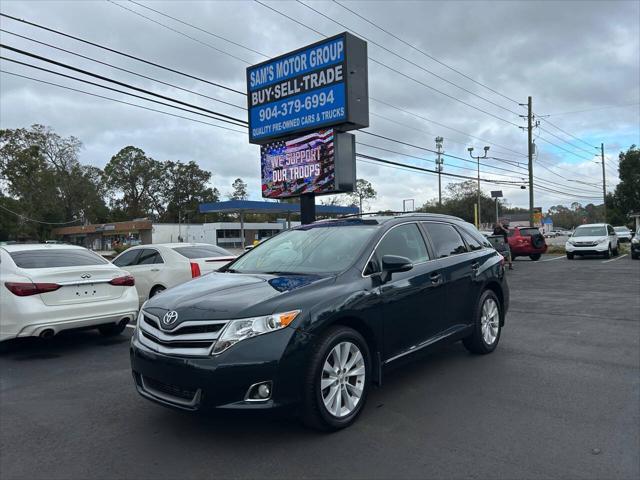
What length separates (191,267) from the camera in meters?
9.26

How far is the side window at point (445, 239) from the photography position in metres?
5.43

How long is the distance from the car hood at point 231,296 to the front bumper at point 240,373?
0.24 m

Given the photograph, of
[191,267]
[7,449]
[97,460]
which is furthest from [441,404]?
[191,267]

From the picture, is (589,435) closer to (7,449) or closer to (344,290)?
(344,290)

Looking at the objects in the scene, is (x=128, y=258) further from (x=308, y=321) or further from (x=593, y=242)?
(x=593, y=242)

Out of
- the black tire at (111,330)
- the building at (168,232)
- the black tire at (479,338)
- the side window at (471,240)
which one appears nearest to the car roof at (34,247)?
the black tire at (111,330)

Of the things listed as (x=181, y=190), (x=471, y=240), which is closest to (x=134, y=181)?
(x=181, y=190)

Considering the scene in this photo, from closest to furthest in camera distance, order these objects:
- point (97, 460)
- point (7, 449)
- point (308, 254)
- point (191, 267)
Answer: point (97, 460), point (7, 449), point (308, 254), point (191, 267)

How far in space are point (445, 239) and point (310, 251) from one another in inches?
67.9

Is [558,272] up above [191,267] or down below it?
below

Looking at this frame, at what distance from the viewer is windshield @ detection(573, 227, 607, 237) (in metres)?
23.6

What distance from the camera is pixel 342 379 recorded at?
3.85 metres

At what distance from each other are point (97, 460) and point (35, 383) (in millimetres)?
2407

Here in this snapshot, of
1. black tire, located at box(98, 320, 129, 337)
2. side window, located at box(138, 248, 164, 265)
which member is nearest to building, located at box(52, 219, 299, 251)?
side window, located at box(138, 248, 164, 265)
